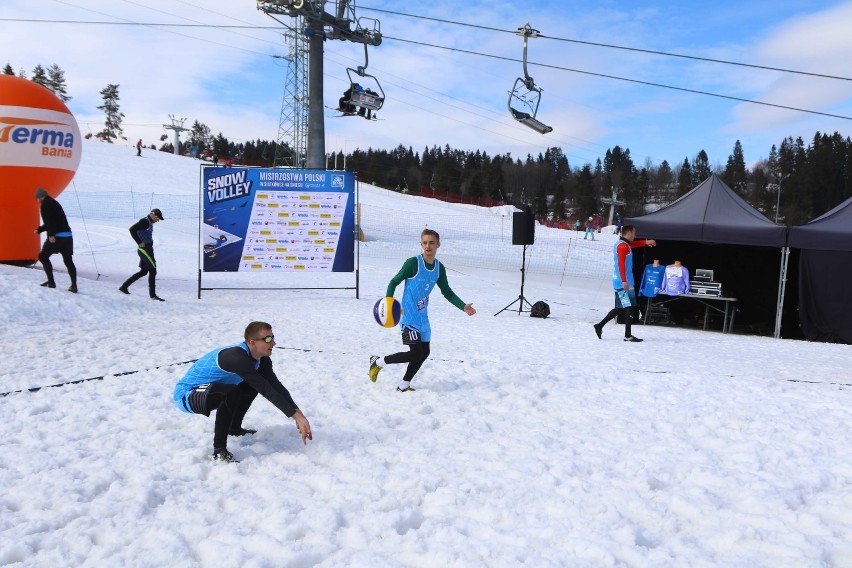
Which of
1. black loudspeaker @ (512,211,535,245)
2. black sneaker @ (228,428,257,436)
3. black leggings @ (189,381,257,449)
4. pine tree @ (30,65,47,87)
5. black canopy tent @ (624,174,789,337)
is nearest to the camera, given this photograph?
black leggings @ (189,381,257,449)

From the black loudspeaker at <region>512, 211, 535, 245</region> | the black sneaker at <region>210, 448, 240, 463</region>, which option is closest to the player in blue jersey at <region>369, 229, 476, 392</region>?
the black sneaker at <region>210, 448, 240, 463</region>

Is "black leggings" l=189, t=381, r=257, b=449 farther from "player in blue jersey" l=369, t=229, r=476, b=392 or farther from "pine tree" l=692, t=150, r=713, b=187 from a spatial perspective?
"pine tree" l=692, t=150, r=713, b=187

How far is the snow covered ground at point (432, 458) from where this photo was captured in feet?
10.9

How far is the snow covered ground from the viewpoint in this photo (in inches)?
131

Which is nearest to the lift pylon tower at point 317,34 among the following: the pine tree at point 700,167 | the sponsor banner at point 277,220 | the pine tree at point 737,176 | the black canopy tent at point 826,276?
the sponsor banner at point 277,220

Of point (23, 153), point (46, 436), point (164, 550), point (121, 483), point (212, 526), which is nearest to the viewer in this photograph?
point (164, 550)

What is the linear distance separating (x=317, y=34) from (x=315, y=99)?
285cm

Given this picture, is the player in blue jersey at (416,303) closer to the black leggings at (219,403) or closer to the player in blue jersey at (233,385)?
the player in blue jersey at (233,385)

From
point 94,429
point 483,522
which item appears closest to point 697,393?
point 483,522

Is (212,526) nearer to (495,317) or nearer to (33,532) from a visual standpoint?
(33,532)

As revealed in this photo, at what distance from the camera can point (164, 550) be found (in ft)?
10.4

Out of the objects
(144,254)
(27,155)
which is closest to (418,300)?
(144,254)

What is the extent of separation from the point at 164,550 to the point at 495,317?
1023 centimetres

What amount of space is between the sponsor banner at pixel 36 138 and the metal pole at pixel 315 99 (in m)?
15.1
